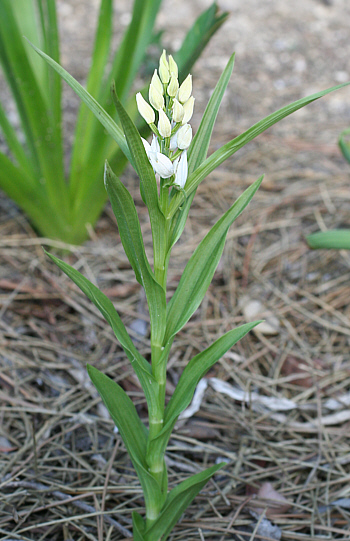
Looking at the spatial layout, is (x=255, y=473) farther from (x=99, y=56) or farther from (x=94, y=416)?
(x=99, y=56)

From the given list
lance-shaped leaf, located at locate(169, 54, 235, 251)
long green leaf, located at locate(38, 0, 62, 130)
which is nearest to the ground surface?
long green leaf, located at locate(38, 0, 62, 130)

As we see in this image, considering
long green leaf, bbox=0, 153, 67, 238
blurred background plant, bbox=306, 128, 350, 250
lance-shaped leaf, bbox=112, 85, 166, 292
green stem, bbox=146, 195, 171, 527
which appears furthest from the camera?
long green leaf, bbox=0, 153, 67, 238

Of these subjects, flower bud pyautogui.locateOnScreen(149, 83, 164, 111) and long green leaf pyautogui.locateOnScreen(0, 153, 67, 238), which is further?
long green leaf pyautogui.locateOnScreen(0, 153, 67, 238)

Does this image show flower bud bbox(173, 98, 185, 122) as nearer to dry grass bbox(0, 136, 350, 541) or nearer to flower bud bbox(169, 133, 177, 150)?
flower bud bbox(169, 133, 177, 150)

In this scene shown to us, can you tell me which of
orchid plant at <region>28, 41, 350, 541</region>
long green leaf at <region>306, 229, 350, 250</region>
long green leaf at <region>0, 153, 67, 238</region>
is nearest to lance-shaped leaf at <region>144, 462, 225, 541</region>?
orchid plant at <region>28, 41, 350, 541</region>

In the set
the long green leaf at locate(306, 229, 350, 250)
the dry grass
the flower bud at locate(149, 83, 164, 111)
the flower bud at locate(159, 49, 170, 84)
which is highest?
the flower bud at locate(159, 49, 170, 84)

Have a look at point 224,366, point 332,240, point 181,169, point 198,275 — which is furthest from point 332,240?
point 181,169

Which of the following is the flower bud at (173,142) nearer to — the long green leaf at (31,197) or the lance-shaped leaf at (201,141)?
the lance-shaped leaf at (201,141)

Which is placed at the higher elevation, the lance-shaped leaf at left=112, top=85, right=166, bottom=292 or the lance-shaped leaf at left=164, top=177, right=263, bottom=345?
the lance-shaped leaf at left=112, top=85, right=166, bottom=292

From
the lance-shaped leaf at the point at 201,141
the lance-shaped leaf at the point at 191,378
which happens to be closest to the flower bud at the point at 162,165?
the lance-shaped leaf at the point at 201,141

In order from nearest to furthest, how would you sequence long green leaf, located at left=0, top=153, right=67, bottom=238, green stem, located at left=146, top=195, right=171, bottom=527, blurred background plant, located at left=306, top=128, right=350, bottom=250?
1. green stem, located at left=146, top=195, right=171, bottom=527
2. blurred background plant, located at left=306, top=128, right=350, bottom=250
3. long green leaf, located at left=0, top=153, right=67, bottom=238
